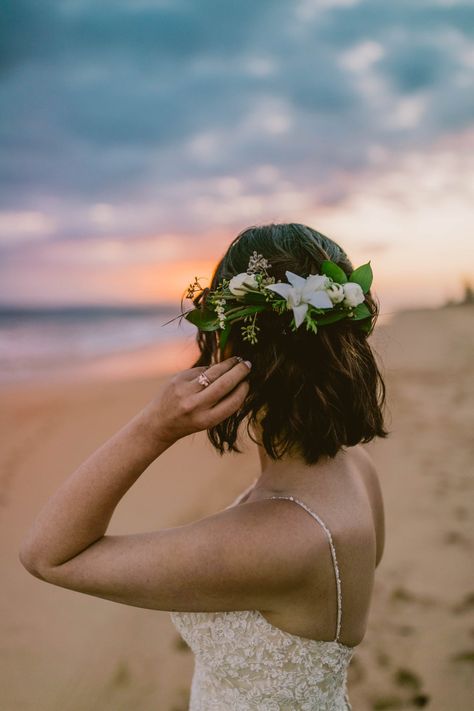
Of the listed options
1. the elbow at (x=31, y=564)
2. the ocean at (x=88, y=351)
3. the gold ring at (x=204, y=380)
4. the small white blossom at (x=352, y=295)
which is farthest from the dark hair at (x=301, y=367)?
the ocean at (x=88, y=351)

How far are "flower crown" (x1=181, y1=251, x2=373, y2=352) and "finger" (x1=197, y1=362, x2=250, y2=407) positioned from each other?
123 mm

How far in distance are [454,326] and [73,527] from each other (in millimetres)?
18685

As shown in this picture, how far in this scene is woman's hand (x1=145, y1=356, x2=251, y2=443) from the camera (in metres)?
1.42

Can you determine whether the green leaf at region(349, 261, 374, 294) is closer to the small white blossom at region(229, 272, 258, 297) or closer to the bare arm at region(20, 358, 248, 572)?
the small white blossom at region(229, 272, 258, 297)

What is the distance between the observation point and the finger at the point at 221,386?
1.41 meters

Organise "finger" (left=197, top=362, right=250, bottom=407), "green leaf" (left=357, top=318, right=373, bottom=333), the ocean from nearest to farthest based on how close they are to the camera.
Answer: "finger" (left=197, top=362, right=250, bottom=407)
"green leaf" (left=357, top=318, right=373, bottom=333)
the ocean

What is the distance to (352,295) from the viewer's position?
5.23 ft

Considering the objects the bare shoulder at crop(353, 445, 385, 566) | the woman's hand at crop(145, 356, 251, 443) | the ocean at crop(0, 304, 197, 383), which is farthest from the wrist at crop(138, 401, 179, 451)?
the ocean at crop(0, 304, 197, 383)

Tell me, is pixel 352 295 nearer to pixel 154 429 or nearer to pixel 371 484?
pixel 154 429

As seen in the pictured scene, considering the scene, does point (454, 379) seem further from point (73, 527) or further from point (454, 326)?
point (73, 527)

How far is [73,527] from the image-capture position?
1548 mm

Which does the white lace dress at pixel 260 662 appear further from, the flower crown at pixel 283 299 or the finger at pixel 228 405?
the flower crown at pixel 283 299

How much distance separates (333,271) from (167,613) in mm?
3584

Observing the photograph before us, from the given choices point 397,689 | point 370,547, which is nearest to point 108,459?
point 370,547
